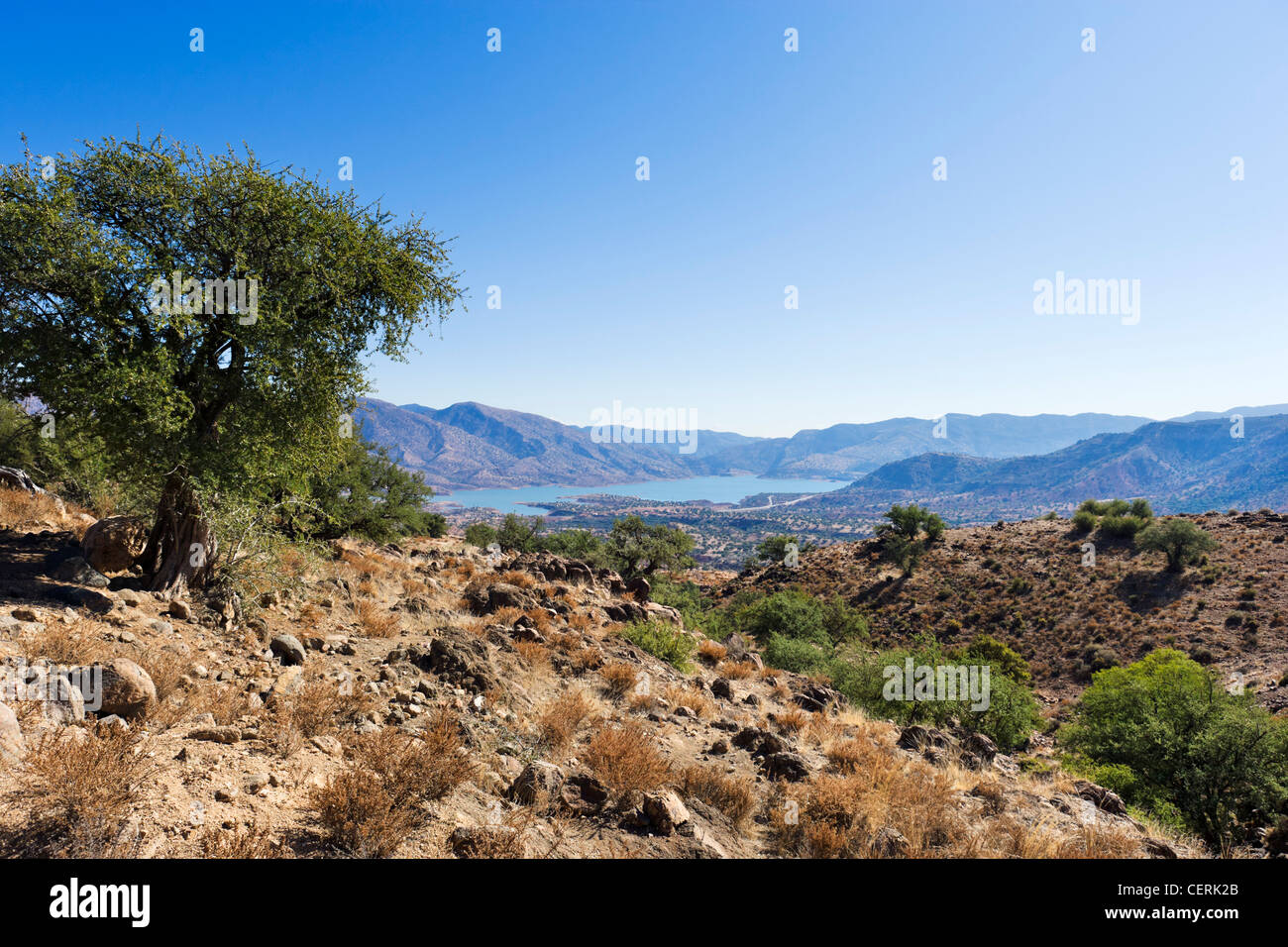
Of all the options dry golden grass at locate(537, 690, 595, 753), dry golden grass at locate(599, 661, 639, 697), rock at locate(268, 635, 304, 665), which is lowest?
dry golden grass at locate(599, 661, 639, 697)

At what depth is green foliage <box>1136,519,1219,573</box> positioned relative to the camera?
150 feet

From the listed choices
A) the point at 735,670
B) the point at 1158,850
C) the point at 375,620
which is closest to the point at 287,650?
the point at 375,620

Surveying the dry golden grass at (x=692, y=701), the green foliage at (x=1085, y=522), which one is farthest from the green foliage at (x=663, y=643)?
the green foliage at (x=1085, y=522)

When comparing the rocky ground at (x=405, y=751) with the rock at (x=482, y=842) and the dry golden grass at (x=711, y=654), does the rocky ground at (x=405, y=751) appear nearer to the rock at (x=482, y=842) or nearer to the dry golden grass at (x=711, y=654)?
the rock at (x=482, y=842)

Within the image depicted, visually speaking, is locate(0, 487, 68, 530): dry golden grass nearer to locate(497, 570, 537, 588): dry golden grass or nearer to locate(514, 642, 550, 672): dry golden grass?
locate(497, 570, 537, 588): dry golden grass

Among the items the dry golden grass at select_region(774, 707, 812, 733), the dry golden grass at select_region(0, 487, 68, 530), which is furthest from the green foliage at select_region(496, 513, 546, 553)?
the dry golden grass at select_region(774, 707, 812, 733)

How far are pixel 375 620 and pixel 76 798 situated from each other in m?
6.93

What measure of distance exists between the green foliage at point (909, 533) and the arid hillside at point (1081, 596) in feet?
4.31

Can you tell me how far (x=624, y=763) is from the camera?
6195mm

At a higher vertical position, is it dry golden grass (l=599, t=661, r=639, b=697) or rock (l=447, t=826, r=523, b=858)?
rock (l=447, t=826, r=523, b=858)

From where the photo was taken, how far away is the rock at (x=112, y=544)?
377 inches

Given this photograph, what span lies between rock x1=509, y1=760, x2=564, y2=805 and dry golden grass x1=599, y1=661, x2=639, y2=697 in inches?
174

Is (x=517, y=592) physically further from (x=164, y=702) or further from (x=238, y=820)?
(x=238, y=820)

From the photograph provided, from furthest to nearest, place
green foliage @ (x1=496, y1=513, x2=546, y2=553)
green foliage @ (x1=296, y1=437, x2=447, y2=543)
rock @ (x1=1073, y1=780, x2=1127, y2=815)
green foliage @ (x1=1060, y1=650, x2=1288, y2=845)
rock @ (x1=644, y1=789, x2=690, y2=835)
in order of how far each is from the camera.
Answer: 1. green foliage @ (x1=496, y1=513, x2=546, y2=553)
2. green foliage @ (x1=296, y1=437, x2=447, y2=543)
3. green foliage @ (x1=1060, y1=650, x2=1288, y2=845)
4. rock @ (x1=1073, y1=780, x2=1127, y2=815)
5. rock @ (x1=644, y1=789, x2=690, y2=835)
